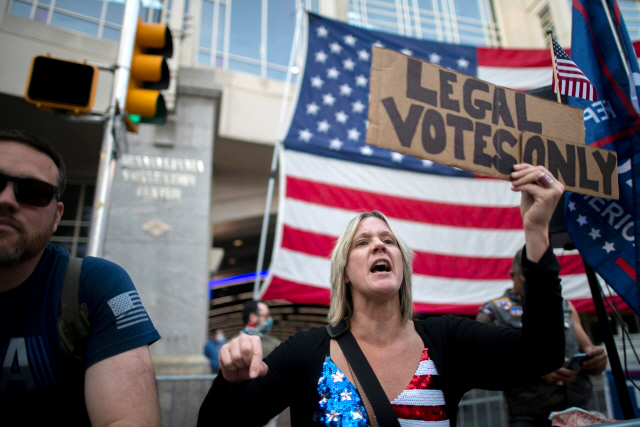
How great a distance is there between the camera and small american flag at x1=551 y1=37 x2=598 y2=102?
2.47 m

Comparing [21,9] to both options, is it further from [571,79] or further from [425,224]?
[571,79]

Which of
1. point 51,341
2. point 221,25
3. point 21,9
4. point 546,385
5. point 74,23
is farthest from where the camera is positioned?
point 221,25

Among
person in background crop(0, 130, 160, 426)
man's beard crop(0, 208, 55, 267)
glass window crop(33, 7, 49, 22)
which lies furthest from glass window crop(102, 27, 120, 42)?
man's beard crop(0, 208, 55, 267)

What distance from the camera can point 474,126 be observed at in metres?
2.14

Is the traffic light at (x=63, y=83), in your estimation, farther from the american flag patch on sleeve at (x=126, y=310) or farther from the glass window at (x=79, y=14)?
the glass window at (x=79, y=14)

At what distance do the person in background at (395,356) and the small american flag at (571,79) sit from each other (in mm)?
919

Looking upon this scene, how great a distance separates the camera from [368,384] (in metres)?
1.74

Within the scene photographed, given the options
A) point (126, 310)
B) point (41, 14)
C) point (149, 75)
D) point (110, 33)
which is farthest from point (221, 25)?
point (126, 310)

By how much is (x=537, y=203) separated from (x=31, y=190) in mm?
2122

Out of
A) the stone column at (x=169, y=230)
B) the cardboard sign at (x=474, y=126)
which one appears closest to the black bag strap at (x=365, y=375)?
the cardboard sign at (x=474, y=126)

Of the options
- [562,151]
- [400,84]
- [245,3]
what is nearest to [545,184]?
[562,151]

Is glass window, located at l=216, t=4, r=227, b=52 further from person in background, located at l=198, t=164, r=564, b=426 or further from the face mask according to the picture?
person in background, located at l=198, t=164, r=564, b=426

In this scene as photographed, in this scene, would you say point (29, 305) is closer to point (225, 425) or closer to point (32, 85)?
point (225, 425)

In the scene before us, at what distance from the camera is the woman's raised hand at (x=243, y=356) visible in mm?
1449
